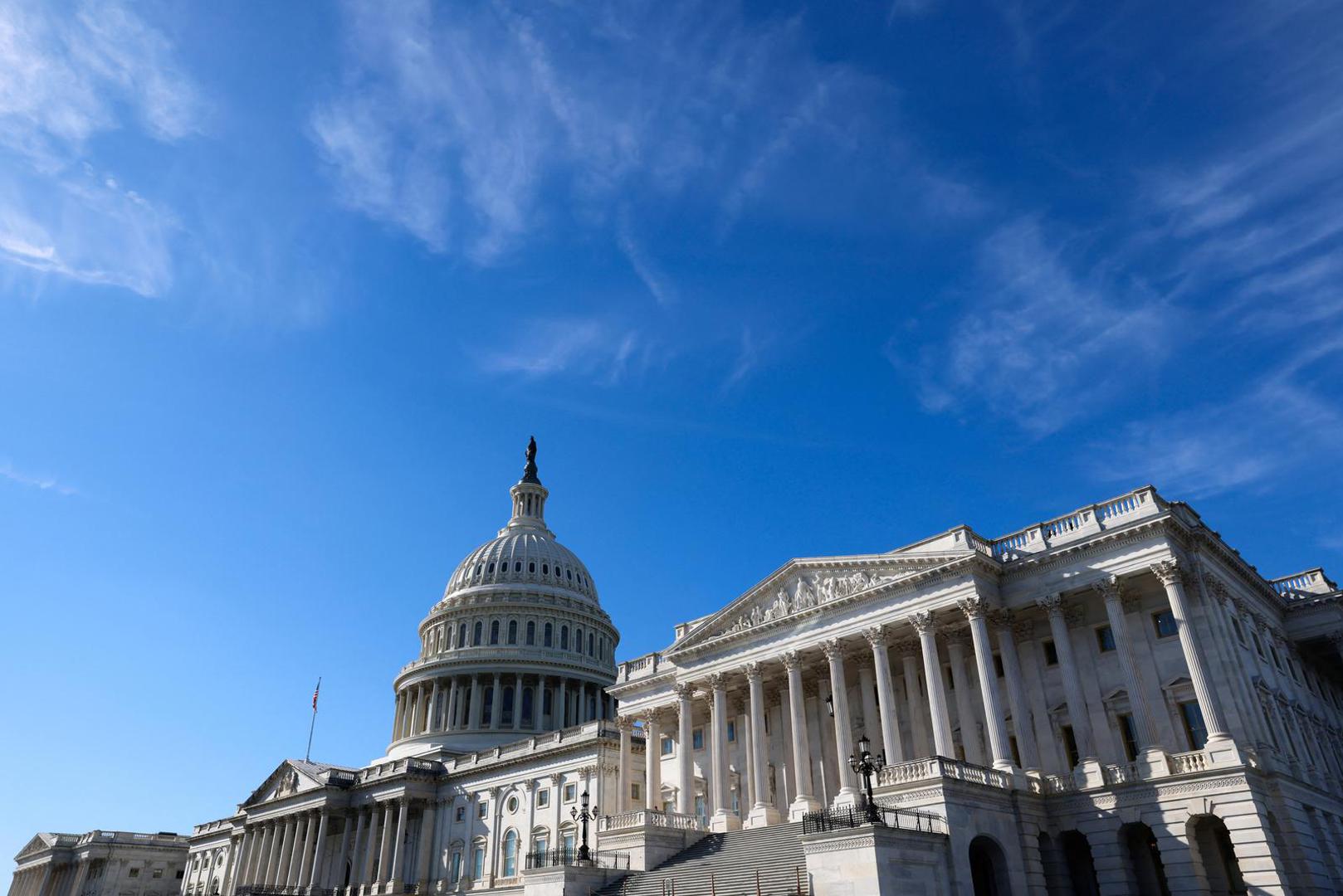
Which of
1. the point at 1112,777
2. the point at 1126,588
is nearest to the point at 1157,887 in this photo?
the point at 1112,777

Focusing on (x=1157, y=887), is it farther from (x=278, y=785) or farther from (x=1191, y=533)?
(x=278, y=785)

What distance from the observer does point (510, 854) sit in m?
69.1

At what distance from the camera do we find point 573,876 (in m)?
43.1

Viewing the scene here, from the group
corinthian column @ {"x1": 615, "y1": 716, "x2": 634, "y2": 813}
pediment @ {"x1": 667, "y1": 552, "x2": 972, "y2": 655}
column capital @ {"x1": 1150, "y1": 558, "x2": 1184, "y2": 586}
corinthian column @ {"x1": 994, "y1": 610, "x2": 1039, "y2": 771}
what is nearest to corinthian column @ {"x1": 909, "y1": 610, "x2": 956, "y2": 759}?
pediment @ {"x1": 667, "y1": 552, "x2": 972, "y2": 655}

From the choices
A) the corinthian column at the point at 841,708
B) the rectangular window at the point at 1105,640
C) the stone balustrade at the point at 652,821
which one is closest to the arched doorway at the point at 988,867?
the corinthian column at the point at 841,708

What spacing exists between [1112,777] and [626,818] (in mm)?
22919

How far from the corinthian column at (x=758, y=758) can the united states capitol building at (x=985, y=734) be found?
14 cm

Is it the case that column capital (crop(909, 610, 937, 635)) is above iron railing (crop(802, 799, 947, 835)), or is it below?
above

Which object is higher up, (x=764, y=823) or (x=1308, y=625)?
(x=1308, y=625)

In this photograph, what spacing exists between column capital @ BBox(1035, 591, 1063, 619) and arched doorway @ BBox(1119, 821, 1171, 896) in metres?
8.83

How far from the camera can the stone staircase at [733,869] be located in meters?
36.4

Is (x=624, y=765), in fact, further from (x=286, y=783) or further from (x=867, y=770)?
(x=286, y=783)

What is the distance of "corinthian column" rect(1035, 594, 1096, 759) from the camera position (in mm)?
39375

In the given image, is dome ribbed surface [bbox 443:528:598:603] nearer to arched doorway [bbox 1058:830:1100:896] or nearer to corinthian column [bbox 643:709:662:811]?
corinthian column [bbox 643:709:662:811]
